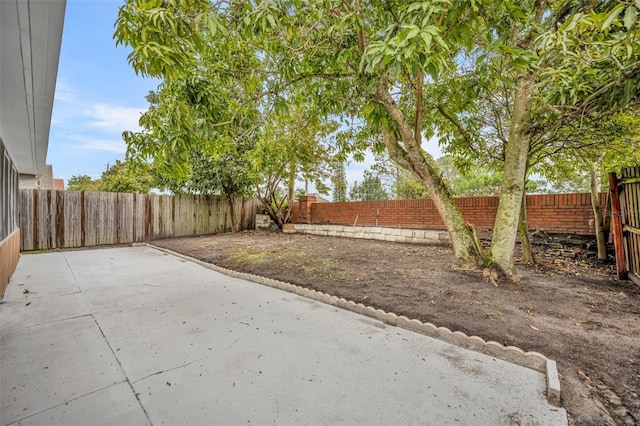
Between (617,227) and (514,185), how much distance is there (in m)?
1.62

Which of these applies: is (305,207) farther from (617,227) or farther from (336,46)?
(617,227)

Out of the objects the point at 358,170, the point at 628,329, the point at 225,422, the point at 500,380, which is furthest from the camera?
the point at 358,170

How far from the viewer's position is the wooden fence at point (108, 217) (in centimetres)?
719

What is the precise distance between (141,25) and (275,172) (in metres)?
8.29

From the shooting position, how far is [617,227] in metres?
3.96

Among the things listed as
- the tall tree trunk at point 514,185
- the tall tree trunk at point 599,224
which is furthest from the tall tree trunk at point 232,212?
the tall tree trunk at point 599,224

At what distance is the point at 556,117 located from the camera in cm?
376

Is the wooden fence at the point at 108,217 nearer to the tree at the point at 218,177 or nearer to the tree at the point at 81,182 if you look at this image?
the tree at the point at 218,177

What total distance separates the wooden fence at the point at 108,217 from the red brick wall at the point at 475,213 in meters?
5.21

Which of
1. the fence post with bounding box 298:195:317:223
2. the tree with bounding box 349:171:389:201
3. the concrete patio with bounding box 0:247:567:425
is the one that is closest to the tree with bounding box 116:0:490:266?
the concrete patio with bounding box 0:247:567:425

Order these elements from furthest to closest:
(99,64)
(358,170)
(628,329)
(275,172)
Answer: (358,170)
(275,172)
(99,64)
(628,329)

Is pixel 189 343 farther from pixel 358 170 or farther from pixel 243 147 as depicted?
pixel 358 170

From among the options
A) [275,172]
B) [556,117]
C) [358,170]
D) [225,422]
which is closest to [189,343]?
[225,422]

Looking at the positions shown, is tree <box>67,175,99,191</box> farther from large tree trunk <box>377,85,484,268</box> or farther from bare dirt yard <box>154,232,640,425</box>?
large tree trunk <box>377,85,484,268</box>
